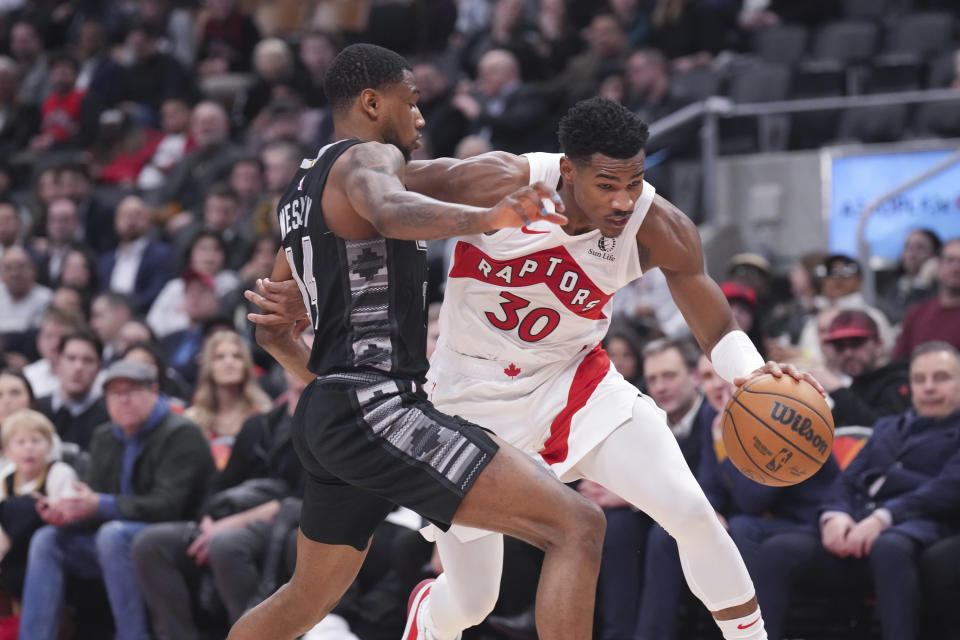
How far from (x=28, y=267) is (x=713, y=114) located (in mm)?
5975

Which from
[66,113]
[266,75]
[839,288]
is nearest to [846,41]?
[839,288]

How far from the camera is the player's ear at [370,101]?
4164 mm

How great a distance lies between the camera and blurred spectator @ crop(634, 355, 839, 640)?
6.15m

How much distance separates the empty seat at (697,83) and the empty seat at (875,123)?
1313mm

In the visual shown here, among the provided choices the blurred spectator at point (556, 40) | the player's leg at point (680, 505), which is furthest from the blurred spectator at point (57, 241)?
the player's leg at point (680, 505)

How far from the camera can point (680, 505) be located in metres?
4.47

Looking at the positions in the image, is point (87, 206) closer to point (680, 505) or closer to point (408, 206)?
point (680, 505)

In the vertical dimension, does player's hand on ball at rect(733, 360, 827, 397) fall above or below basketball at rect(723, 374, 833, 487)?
above

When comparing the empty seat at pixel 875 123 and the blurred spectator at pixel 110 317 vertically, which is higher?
the empty seat at pixel 875 123

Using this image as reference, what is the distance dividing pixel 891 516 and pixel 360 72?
3.43 meters

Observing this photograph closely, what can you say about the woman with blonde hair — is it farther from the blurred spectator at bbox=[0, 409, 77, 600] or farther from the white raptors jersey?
the white raptors jersey

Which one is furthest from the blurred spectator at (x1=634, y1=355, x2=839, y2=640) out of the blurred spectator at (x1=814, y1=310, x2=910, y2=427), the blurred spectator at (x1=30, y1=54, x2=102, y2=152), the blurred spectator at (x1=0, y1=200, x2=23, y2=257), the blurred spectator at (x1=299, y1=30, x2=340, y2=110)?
the blurred spectator at (x1=30, y1=54, x2=102, y2=152)

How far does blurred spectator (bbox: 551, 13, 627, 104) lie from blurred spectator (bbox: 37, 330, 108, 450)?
15.9 ft

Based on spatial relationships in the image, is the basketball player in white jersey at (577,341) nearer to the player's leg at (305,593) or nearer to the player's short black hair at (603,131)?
the player's short black hair at (603,131)
